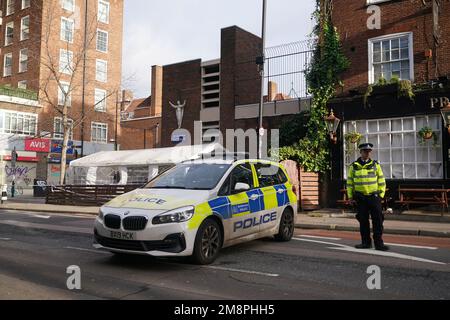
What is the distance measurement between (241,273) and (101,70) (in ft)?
138

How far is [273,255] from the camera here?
751 centimetres

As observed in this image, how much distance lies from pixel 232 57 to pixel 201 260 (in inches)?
769

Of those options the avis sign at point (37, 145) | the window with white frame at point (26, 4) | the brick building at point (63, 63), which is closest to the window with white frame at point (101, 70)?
the brick building at point (63, 63)

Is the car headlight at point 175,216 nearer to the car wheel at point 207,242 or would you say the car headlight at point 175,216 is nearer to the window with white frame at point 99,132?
the car wheel at point 207,242

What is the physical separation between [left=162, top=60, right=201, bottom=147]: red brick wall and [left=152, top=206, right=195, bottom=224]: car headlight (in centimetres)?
1997

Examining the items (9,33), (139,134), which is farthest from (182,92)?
(9,33)

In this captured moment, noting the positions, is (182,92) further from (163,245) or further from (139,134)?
(139,134)

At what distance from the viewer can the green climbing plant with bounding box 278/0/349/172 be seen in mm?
16469

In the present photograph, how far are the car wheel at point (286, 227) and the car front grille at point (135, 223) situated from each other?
3.63 m

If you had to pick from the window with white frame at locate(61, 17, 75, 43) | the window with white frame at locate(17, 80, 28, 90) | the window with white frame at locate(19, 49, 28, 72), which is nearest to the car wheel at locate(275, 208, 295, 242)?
the window with white frame at locate(17, 80, 28, 90)

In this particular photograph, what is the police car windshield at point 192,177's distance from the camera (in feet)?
23.2

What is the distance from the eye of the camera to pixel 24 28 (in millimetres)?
41531
